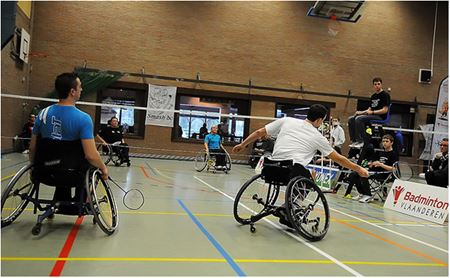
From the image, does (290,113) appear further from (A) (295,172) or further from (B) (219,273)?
(B) (219,273)

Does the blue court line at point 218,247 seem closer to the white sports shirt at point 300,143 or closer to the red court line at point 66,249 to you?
the white sports shirt at point 300,143

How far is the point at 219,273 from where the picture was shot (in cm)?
294

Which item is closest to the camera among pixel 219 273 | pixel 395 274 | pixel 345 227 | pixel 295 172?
pixel 219 273

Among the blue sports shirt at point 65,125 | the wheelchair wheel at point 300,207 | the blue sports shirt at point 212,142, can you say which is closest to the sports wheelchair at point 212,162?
the blue sports shirt at point 212,142

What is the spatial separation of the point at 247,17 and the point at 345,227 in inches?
507

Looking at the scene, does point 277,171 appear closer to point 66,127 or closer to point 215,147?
point 66,127

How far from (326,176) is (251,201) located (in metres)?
3.21

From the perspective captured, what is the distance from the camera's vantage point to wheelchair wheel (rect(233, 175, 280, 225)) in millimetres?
4434

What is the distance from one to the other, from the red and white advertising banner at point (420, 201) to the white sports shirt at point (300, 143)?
8.71ft

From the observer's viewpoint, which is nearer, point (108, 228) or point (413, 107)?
point (108, 228)

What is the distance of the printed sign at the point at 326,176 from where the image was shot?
8.82 meters

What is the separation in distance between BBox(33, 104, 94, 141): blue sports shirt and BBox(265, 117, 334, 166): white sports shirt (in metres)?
1.97

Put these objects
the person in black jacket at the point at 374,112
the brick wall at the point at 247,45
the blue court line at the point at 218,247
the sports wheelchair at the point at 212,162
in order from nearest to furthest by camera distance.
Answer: the blue court line at the point at 218,247, the person in black jacket at the point at 374,112, the sports wheelchair at the point at 212,162, the brick wall at the point at 247,45

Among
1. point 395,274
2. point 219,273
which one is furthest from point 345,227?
point 219,273
